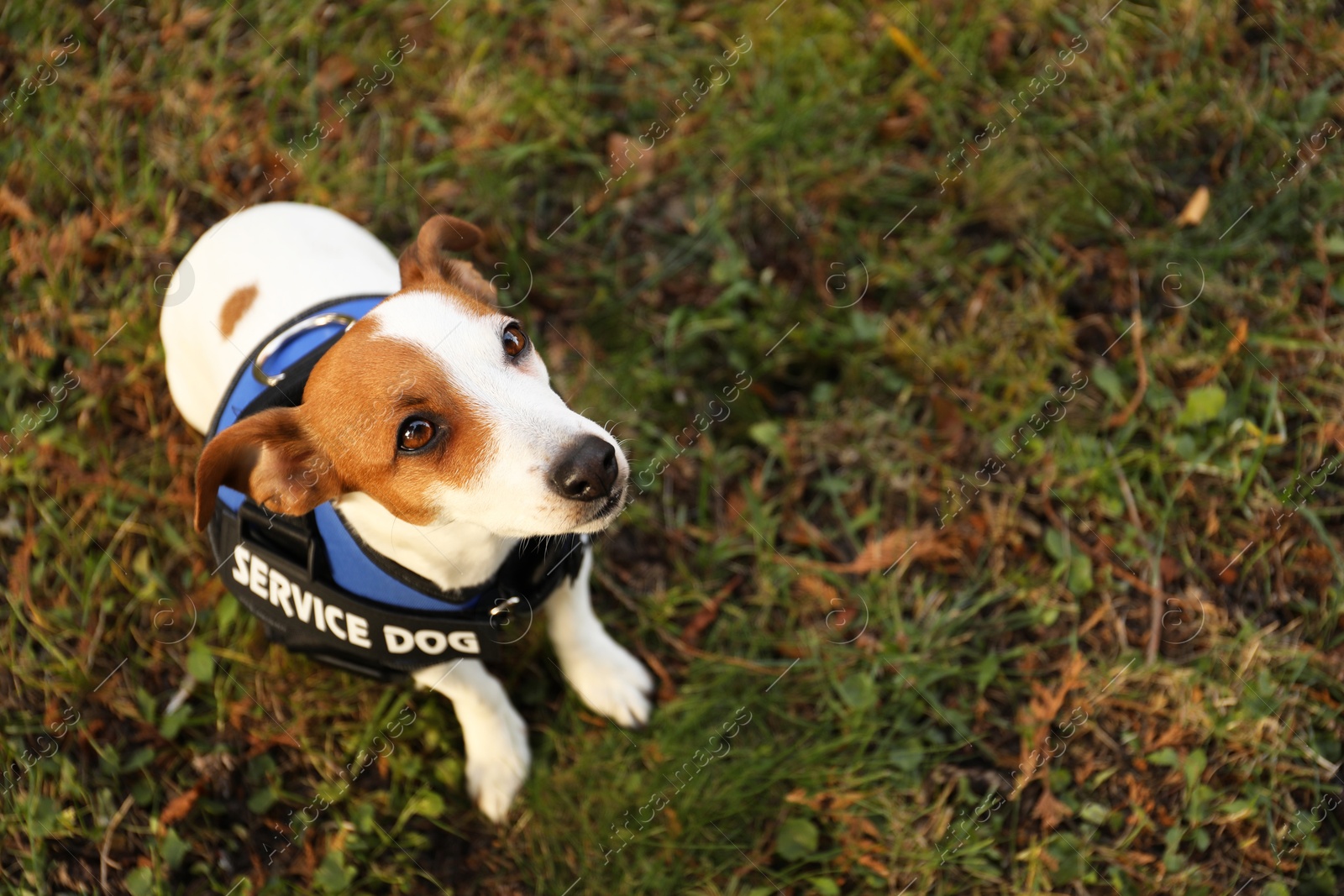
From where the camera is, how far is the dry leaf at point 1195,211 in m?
4.05

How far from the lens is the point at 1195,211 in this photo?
4059mm

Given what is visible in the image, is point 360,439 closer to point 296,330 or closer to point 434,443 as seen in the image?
point 434,443

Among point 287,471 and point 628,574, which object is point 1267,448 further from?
point 287,471

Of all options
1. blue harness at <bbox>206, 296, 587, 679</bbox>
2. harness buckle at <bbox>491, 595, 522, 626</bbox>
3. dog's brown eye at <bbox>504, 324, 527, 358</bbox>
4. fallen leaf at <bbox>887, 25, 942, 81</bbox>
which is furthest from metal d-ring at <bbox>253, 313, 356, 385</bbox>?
fallen leaf at <bbox>887, 25, 942, 81</bbox>

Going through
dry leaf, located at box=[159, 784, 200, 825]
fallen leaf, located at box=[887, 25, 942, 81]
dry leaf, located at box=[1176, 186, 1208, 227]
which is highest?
dry leaf, located at box=[159, 784, 200, 825]

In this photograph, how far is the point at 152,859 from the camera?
3326 millimetres

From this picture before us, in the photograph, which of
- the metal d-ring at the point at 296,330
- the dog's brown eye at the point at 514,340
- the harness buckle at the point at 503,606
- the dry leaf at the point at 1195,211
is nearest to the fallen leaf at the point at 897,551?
the harness buckle at the point at 503,606

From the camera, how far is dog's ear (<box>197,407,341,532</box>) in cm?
235

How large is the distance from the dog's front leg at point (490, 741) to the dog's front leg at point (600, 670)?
264mm

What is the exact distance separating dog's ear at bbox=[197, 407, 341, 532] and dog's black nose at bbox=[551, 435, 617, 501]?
0.62 meters

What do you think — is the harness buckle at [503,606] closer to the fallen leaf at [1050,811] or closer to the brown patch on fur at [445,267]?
the brown patch on fur at [445,267]

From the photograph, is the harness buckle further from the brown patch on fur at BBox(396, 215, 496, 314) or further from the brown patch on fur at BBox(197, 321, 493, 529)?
the brown patch on fur at BBox(396, 215, 496, 314)

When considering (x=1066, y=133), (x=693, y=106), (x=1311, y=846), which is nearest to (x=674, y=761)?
(x=1311, y=846)

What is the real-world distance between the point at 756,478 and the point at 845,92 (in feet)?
6.15
